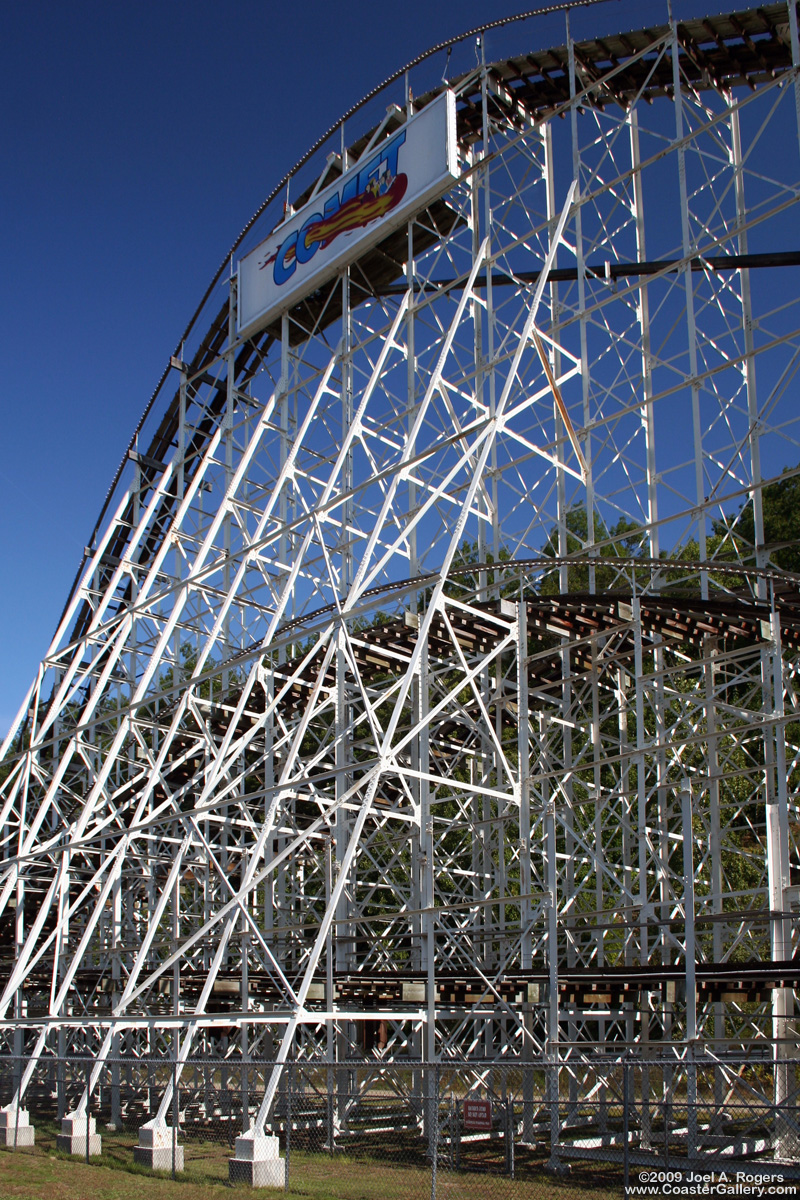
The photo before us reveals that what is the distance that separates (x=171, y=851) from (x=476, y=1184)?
48.5ft

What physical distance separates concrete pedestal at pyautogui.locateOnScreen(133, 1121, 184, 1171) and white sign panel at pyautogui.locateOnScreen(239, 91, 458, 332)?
1638cm

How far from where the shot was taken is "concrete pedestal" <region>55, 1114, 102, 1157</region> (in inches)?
578

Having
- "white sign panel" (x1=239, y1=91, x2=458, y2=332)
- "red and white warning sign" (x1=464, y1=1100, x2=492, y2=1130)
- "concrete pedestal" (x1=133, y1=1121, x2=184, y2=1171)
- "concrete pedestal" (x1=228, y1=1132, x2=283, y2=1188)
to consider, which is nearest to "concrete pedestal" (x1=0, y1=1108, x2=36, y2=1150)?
"concrete pedestal" (x1=133, y1=1121, x2=184, y2=1171)

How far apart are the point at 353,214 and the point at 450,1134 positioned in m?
17.2

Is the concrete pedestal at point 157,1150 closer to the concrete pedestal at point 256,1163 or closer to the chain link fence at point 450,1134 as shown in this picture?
the chain link fence at point 450,1134

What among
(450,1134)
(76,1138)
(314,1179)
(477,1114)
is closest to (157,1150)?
(76,1138)

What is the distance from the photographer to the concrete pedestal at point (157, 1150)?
1335 centimetres

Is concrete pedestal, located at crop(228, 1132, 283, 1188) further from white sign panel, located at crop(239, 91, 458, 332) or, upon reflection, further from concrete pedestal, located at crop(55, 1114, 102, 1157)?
white sign panel, located at crop(239, 91, 458, 332)

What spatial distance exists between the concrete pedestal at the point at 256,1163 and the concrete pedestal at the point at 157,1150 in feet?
3.85

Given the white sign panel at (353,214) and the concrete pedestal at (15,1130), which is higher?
the white sign panel at (353,214)

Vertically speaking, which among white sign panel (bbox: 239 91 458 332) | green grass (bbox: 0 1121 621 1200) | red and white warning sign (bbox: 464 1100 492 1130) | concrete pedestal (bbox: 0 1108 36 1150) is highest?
white sign panel (bbox: 239 91 458 332)

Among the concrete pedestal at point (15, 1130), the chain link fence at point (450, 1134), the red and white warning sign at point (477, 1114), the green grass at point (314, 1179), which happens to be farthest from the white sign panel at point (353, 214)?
the concrete pedestal at point (15, 1130)

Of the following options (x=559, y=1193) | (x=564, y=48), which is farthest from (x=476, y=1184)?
(x=564, y=48)

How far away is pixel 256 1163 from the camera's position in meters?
12.2
